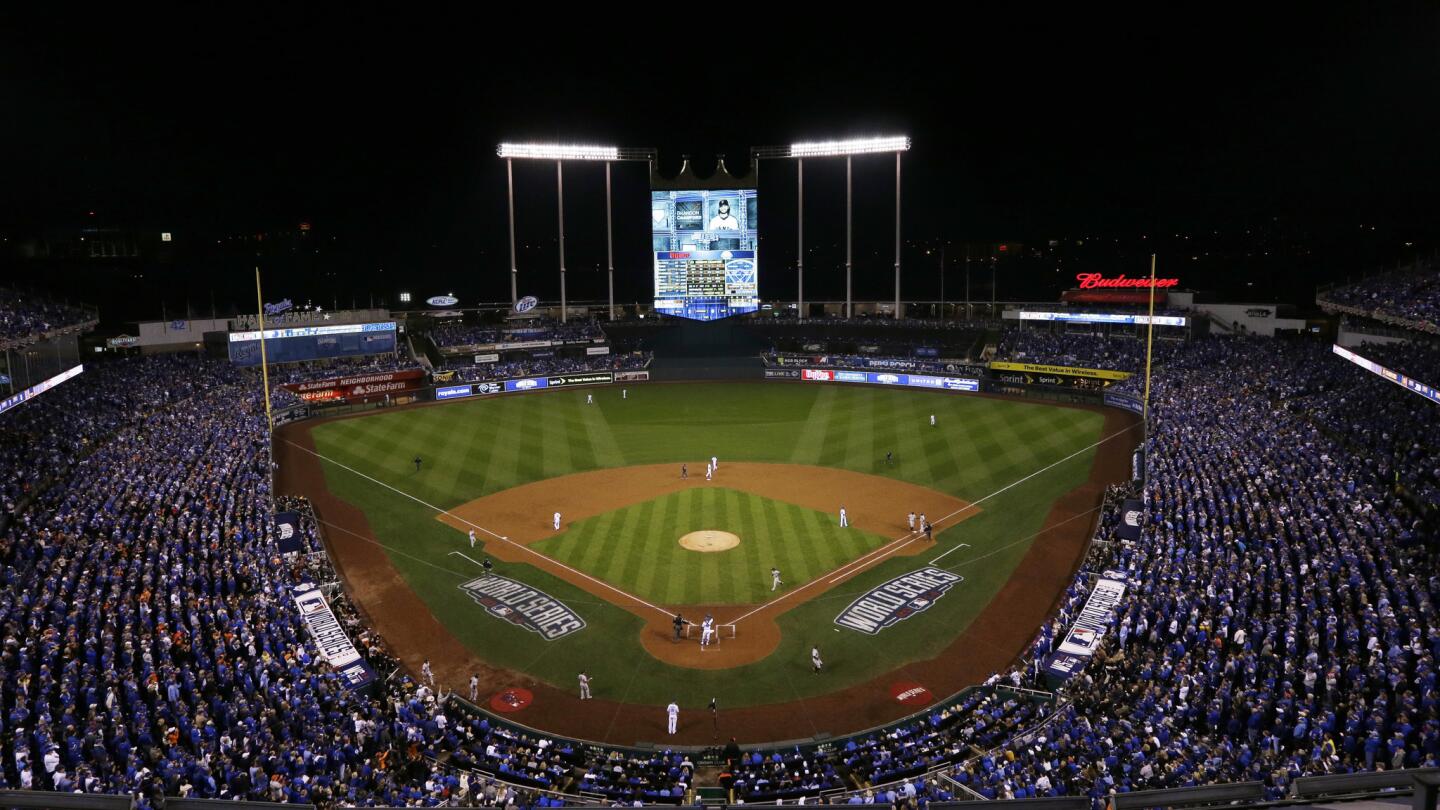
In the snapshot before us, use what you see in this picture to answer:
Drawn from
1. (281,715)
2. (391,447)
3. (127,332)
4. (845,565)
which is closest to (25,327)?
(391,447)

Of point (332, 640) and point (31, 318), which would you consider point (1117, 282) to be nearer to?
point (332, 640)

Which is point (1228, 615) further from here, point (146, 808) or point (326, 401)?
point (326, 401)

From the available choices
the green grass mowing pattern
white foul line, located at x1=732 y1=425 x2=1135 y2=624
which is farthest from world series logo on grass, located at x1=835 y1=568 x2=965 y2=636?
the green grass mowing pattern

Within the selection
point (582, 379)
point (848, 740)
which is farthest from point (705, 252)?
point (848, 740)

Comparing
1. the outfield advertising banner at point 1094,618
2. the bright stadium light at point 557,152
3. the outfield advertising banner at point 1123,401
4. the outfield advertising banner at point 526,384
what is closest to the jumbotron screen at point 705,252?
the bright stadium light at point 557,152

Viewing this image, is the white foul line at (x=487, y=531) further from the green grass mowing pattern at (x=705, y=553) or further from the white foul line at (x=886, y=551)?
the white foul line at (x=886, y=551)

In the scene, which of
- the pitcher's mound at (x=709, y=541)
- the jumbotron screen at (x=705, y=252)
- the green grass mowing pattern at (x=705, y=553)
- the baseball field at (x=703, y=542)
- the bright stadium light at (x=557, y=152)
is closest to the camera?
the baseball field at (x=703, y=542)
